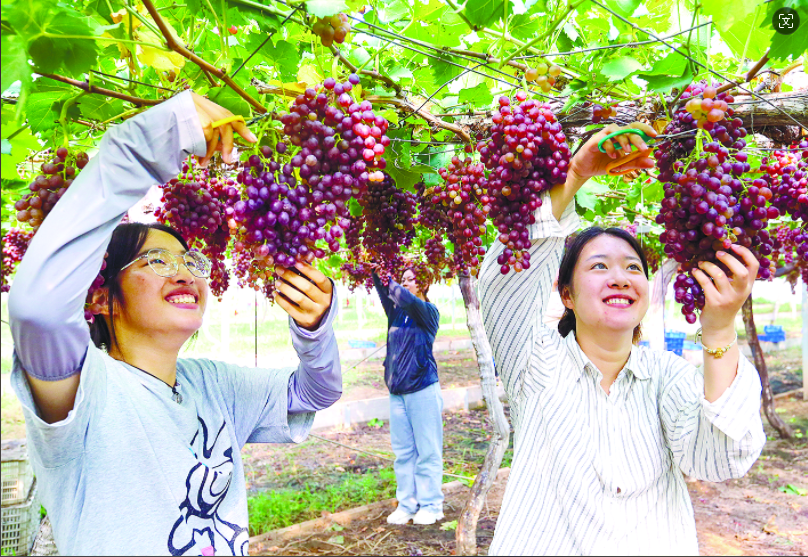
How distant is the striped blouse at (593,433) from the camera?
137 cm

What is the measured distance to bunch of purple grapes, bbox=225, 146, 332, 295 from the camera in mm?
1117

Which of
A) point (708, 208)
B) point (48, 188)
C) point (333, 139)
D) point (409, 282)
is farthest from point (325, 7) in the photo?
point (409, 282)

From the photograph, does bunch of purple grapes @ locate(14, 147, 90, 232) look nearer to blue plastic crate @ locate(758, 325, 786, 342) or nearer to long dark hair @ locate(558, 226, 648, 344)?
Answer: long dark hair @ locate(558, 226, 648, 344)

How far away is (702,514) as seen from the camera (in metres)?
5.10

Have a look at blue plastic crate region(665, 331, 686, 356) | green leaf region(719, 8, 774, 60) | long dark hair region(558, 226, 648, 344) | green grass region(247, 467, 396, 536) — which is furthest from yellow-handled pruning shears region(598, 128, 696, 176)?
blue plastic crate region(665, 331, 686, 356)

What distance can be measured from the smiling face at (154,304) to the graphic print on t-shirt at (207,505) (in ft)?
0.86

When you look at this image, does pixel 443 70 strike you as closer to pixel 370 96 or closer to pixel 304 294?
pixel 370 96

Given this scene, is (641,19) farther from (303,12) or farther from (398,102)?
(303,12)

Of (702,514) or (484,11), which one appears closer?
(484,11)

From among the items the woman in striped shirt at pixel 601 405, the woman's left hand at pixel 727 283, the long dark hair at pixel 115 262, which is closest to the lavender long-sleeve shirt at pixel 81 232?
the long dark hair at pixel 115 262

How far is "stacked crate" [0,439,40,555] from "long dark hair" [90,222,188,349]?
2.98 metres

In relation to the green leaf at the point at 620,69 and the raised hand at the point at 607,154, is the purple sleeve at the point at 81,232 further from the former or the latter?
the green leaf at the point at 620,69

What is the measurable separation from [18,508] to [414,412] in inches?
115

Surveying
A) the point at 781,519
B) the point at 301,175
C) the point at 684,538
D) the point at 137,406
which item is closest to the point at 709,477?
the point at 684,538
